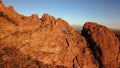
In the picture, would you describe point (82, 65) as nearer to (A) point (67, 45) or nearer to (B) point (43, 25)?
(A) point (67, 45)

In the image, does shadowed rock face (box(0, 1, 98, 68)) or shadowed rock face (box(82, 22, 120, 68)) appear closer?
shadowed rock face (box(0, 1, 98, 68))

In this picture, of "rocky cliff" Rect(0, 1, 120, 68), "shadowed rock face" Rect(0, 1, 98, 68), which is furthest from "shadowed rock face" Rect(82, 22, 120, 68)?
"shadowed rock face" Rect(0, 1, 98, 68)

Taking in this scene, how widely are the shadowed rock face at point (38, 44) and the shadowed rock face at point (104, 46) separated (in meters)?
1.40

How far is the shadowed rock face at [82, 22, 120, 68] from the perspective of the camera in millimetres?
48250

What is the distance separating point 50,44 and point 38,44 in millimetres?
2525

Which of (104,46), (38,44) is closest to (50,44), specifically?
(38,44)

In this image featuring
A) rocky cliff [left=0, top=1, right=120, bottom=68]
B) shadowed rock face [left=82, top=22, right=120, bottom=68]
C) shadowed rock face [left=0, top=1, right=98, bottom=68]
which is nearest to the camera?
shadowed rock face [left=0, top=1, right=98, bottom=68]

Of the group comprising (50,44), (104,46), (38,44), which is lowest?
(104,46)

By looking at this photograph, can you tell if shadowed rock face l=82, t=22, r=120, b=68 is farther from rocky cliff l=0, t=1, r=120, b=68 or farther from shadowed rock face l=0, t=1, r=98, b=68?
shadowed rock face l=0, t=1, r=98, b=68

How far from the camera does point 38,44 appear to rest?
43.5 m

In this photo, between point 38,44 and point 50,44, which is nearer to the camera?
point 38,44

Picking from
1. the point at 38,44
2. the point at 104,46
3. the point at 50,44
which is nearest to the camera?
the point at 38,44

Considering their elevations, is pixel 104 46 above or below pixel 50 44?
below

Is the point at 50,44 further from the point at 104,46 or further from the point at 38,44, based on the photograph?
the point at 104,46
